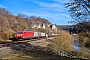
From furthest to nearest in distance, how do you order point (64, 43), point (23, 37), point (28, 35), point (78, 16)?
1. point (28, 35)
2. point (23, 37)
3. point (64, 43)
4. point (78, 16)

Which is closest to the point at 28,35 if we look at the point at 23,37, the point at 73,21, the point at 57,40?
the point at 23,37

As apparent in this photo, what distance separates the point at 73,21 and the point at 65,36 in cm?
1847

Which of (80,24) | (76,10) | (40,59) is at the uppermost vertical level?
(76,10)

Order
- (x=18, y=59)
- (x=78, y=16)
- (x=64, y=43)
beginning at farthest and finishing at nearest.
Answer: (x=64, y=43), (x=78, y=16), (x=18, y=59)

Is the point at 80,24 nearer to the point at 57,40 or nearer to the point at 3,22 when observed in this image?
the point at 57,40

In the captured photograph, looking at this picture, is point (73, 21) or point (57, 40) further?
point (57, 40)

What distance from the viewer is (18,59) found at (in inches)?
568

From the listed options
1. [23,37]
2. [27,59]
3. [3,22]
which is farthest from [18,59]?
[3,22]

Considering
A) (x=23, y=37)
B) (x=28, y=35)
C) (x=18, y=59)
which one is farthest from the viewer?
(x=28, y=35)

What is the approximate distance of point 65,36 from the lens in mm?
37312

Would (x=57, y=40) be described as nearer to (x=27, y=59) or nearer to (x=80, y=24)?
(x=80, y=24)

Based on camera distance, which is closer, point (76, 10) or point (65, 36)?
point (76, 10)

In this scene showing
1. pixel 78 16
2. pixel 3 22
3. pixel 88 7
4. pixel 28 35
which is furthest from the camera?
pixel 3 22

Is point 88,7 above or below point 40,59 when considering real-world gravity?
above
